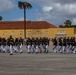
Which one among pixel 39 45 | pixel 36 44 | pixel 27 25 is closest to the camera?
pixel 36 44

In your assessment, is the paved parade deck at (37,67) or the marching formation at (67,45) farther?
the marching formation at (67,45)

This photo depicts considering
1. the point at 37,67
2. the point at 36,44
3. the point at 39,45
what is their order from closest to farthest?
the point at 37,67, the point at 36,44, the point at 39,45

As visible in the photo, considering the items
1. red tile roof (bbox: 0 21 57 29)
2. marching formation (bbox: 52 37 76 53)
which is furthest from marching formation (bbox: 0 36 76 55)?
red tile roof (bbox: 0 21 57 29)

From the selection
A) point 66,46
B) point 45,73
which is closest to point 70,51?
point 66,46

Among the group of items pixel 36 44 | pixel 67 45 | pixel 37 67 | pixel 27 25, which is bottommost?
pixel 37 67

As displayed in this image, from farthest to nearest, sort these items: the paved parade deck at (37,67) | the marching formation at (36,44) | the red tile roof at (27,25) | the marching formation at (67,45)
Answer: the red tile roof at (27,25)
the marching formation at (67,45)
the marching formation at (36,44)
the paved parade deck at (37,67)

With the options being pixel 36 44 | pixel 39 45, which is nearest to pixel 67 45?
pixel 39 45

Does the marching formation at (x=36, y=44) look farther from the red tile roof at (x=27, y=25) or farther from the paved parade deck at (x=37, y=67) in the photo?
the red tile roof at (x=27, y=25)

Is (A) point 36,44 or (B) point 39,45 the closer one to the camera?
(A) point 36,44

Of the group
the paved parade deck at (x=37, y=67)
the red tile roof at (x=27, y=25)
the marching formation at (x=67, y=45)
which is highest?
the red tile roof at (x=27, y=25)

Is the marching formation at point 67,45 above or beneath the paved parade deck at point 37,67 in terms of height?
above

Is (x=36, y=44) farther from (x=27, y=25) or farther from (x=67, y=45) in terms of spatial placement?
(x=27, y=25)

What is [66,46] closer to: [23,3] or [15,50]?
[15,50]

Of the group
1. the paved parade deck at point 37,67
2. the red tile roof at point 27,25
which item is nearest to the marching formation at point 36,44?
the paved parade deck at point 37,67
